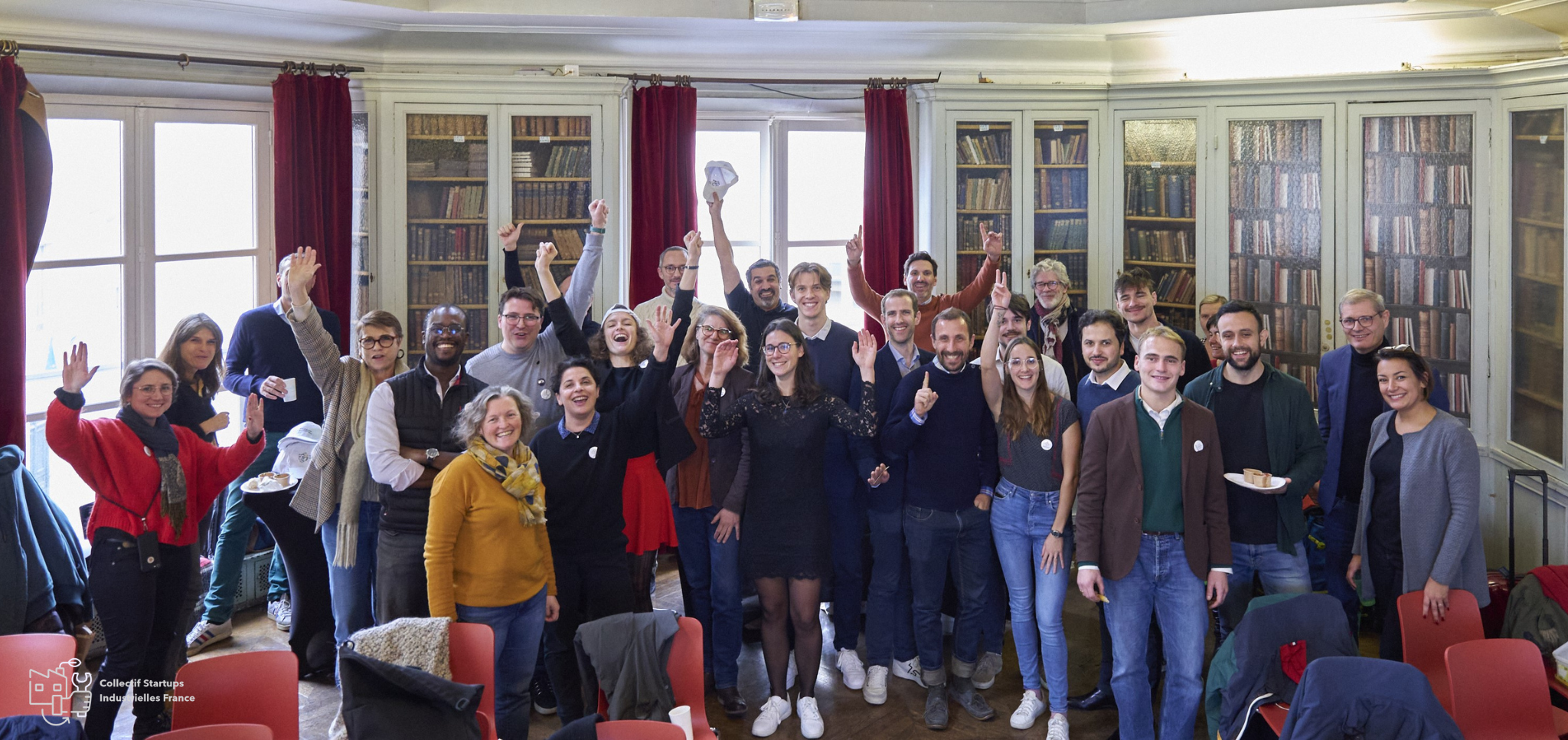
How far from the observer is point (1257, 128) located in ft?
22.4

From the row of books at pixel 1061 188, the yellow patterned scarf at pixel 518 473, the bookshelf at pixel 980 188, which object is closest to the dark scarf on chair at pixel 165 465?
the yellow patterned scarf at pixel 518 473

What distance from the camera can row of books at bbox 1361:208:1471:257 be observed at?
6.30m

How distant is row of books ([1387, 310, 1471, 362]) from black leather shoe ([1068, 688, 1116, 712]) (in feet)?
10.7

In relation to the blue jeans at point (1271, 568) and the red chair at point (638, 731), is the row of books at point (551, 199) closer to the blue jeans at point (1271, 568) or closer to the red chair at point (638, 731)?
the blue jeans at point (1271, 568)

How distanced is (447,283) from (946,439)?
3636mm

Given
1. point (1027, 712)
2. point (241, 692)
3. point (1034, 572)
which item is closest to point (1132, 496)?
point (1034, 572)

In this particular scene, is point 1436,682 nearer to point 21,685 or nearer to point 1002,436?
point 1002,436

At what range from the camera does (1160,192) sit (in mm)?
7121

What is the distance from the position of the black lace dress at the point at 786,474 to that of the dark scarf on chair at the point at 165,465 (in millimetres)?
1847

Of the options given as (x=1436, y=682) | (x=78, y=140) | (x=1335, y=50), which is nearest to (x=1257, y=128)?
(x=1335, y=50)

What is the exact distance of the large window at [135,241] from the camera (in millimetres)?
5641

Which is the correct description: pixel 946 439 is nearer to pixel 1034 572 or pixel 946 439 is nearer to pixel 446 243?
pixel 1034 572

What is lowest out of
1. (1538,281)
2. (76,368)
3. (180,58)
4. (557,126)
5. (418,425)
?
(418,425)

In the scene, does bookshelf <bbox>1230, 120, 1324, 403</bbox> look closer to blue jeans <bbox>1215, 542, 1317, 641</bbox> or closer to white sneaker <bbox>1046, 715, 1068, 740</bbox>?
blue jeans <bbox>1215, 542, 1317, 641</bbox>
